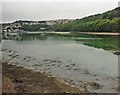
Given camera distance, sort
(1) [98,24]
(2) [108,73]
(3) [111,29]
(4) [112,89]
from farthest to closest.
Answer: (1) [98,24], (3) [111,29], (2) [108,73], (4) [112,89]

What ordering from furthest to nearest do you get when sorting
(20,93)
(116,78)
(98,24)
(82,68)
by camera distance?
(98,24) → (82,68) → (116,78) → (20,93)

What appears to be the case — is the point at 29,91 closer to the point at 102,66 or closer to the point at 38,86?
the point at 38,86

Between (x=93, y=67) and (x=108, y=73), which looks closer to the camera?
(x=108, y=73)

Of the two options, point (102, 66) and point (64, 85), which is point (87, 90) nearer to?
point (64, 85)

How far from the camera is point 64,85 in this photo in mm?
19078

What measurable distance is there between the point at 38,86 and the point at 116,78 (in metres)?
7.47

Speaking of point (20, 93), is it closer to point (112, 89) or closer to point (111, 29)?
point (112, 89)

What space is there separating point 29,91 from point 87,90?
4225mm

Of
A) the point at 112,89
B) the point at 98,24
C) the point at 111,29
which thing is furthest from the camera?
the point at 98,24

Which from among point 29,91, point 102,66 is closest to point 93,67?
point 102,66

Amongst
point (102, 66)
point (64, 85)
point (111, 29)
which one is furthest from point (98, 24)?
point (64, 85)

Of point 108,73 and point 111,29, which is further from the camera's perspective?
point 111,29

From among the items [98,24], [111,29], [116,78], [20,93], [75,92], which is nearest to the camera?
[20,93]

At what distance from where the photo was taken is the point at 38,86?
1791cm
